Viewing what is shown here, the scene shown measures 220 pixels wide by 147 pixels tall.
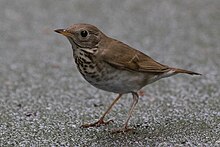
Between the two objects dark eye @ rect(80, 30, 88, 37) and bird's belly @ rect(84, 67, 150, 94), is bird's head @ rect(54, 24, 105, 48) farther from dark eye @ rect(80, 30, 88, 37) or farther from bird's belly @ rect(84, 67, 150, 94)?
bird's belly @ rect(84, 67, 150, 94)

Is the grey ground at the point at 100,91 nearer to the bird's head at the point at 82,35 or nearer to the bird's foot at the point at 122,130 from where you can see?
the bird's foot at the point at 122,130

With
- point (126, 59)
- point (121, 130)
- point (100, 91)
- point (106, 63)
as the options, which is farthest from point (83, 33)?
point (100, 91)

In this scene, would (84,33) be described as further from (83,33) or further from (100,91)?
(100,91)

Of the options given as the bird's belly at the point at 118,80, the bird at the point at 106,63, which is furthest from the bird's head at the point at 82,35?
the bird's belly at the point at 118,80

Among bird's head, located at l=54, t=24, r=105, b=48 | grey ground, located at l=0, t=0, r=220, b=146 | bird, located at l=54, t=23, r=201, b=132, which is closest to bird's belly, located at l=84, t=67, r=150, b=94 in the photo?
bird, located at l=54, t=23, r=201, b=132

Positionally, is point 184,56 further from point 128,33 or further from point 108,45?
point 108,45

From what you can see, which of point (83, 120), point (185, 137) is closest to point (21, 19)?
point (83, 120)
